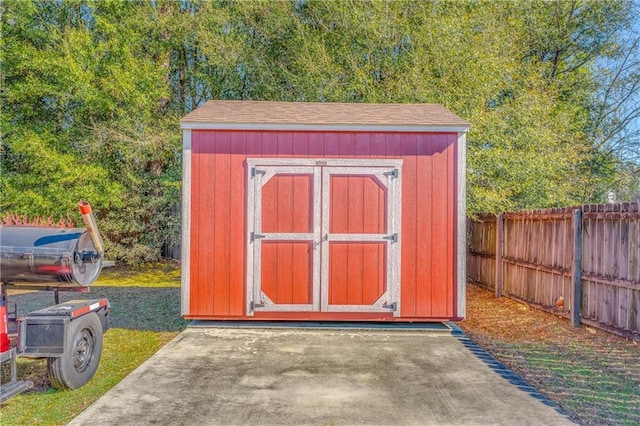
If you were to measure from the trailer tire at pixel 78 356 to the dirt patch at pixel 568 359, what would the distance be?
3800 millimetres

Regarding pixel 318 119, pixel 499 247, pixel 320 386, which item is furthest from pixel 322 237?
pixel 499 247

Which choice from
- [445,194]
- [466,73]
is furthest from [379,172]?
[466,73]

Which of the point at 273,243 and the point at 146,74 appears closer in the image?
the point at 273,243

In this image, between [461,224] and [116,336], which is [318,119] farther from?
[116,336]

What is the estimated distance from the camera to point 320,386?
387cm

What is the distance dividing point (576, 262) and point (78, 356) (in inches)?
233

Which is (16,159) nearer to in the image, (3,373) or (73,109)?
(73,109)

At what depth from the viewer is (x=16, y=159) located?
1144cm

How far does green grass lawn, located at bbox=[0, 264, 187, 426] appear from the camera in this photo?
3.64 m

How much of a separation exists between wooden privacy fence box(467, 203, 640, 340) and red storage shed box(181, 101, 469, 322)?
1744 millimetres

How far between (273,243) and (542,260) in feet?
13.9

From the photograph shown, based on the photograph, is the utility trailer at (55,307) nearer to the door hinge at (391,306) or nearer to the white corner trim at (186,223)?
the white corner trim at (186,223)

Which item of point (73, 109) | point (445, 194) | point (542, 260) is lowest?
point (542, 260)

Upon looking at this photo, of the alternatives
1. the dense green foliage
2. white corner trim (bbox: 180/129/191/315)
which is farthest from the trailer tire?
the dense green foliage
